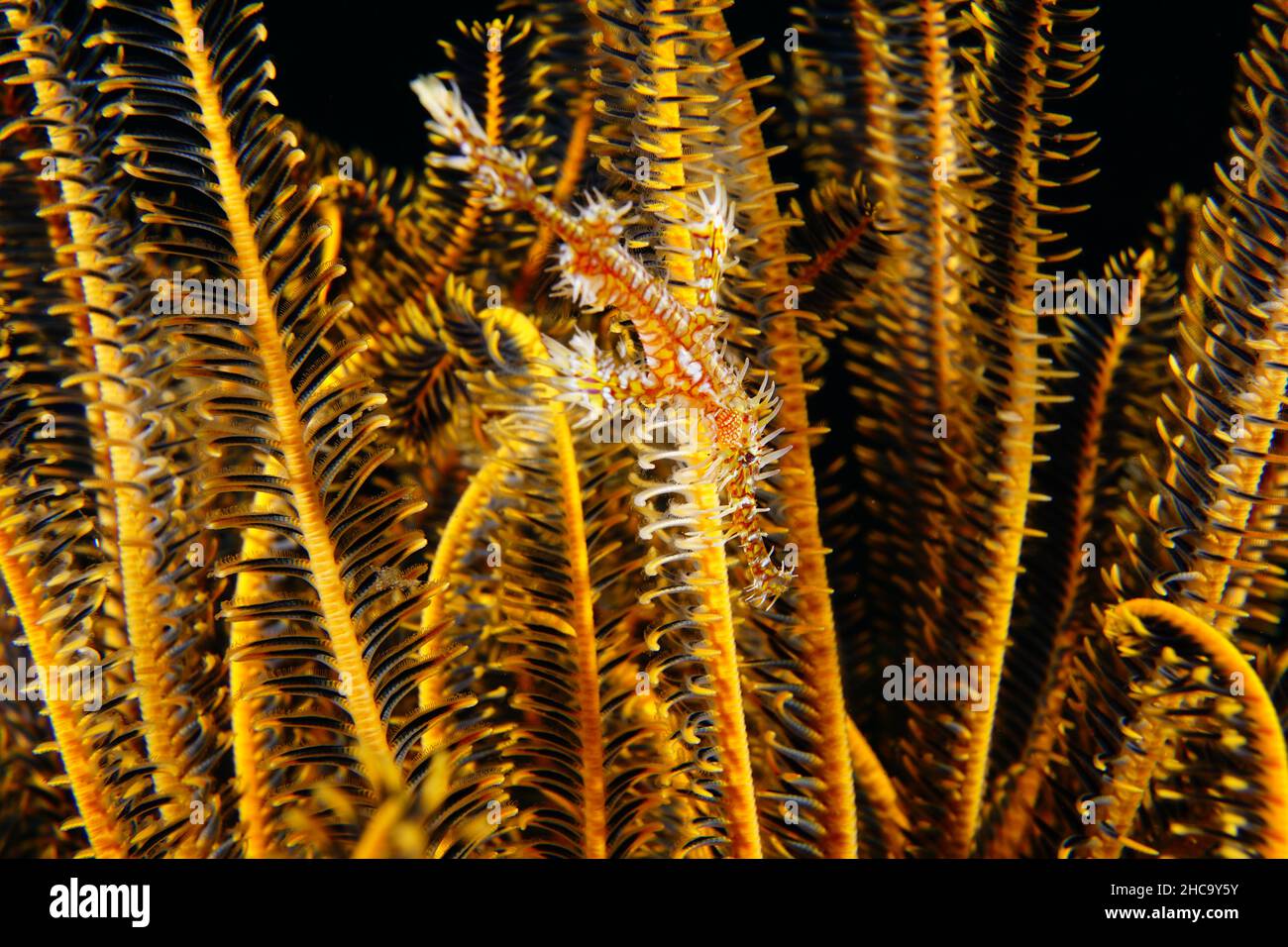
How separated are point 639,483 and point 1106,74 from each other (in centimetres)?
188

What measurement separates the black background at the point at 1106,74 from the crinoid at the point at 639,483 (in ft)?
2.74

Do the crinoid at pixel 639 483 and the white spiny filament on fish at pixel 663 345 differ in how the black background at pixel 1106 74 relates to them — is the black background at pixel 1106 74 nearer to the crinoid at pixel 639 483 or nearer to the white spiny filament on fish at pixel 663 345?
the crinoid at pixel 639 483

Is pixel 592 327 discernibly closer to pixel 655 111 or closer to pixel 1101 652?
pixel 655 111

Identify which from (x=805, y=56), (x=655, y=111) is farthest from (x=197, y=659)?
(x=805, y=56)

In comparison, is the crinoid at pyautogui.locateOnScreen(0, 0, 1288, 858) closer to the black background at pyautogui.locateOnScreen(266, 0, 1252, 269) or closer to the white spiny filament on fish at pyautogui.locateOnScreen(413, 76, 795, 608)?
the white spiny filament on fish at pyautogui.locateOnScreen(413, 76, 795, 608)

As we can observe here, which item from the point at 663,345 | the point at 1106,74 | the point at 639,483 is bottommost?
the point at 639,483

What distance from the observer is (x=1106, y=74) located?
2186 millimetres

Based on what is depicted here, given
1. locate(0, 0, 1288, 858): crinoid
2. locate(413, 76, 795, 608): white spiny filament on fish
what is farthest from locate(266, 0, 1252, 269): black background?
locate(413, 76, 795, 608): white spiny filament on fish

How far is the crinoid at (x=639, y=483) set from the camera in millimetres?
944

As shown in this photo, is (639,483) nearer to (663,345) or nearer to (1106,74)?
(663,345)

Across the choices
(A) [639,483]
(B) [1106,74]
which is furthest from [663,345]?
(B) [1106,74]

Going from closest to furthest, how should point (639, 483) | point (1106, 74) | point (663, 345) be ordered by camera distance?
point (663, 345) < point (639, 483) < point (1106, 74)

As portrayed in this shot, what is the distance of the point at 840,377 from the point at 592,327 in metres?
1.41

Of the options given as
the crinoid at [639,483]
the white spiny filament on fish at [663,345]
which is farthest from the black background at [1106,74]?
the white spiny filament on fish at [663,345]
